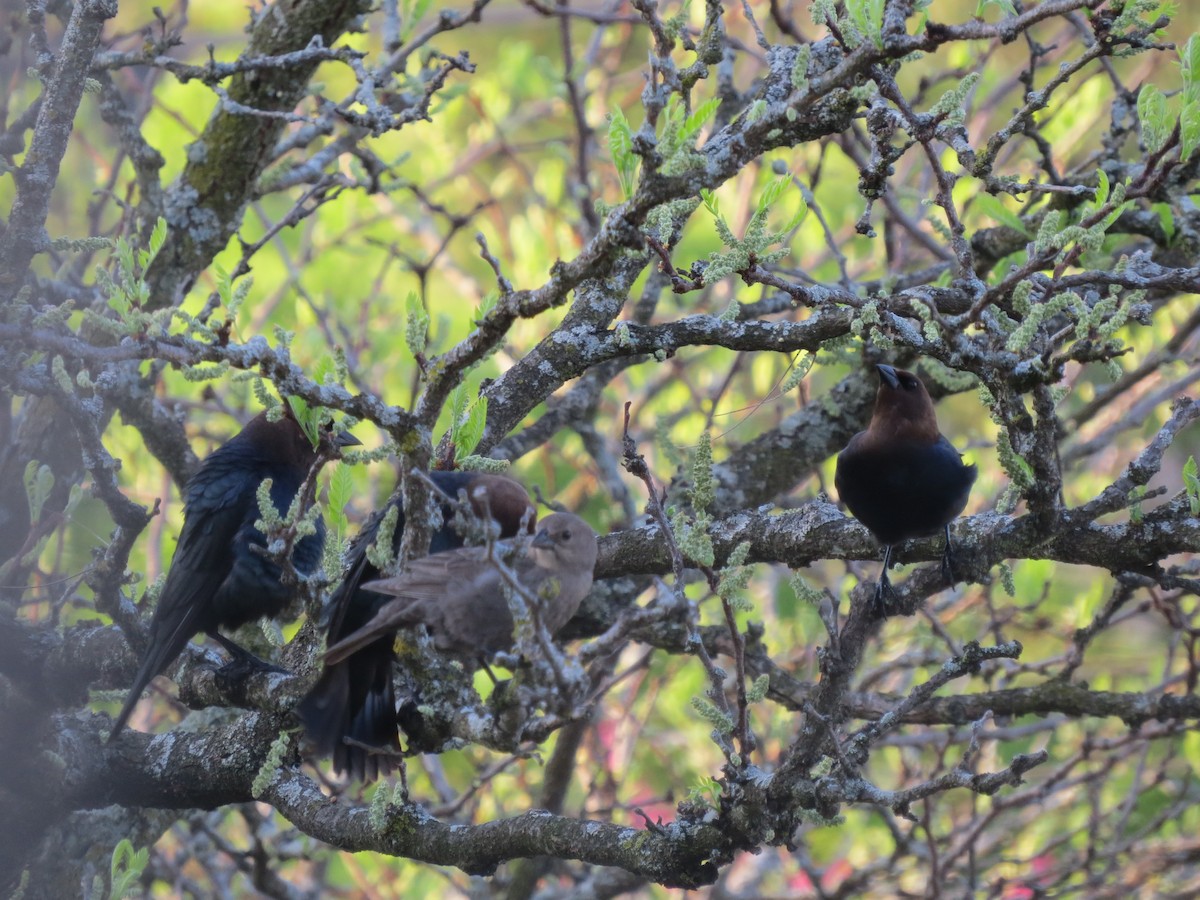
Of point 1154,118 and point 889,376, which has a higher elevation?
point 889,376

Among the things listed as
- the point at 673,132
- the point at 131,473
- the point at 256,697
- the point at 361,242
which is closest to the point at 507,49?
the point at 361,242

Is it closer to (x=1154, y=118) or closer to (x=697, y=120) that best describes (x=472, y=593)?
(x=697, y=120)

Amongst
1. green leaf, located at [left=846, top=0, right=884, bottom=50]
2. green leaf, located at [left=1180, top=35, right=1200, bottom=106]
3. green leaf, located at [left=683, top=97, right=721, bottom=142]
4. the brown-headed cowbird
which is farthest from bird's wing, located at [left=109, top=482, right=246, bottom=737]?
green leaf, located at [left=1180, top=35, right=1200, bottom=106]

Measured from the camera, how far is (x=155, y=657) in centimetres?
370

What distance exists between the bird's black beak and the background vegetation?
0.17 m

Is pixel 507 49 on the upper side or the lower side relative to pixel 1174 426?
upper

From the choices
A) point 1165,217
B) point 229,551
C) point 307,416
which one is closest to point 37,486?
point 229,551

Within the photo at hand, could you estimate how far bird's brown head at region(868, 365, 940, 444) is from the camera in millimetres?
3938

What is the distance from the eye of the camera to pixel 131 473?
6.04 m

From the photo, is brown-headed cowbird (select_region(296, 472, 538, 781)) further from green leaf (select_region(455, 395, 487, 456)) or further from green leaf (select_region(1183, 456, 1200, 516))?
green leaf (select_region(1183, 456, 1200, 516))

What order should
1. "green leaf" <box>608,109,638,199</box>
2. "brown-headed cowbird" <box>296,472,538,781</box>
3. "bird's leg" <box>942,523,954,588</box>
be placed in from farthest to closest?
1. "bird's leg" <box>942,523,954,588</box>
2. "brown-headed cowbird" <box>296,472,538,781</box>
3. "green leaf" <box>608,109,638,199</box>

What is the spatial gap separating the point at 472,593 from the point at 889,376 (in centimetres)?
182

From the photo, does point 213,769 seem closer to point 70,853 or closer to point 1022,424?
point 70,853

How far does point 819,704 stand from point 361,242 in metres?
5.57
